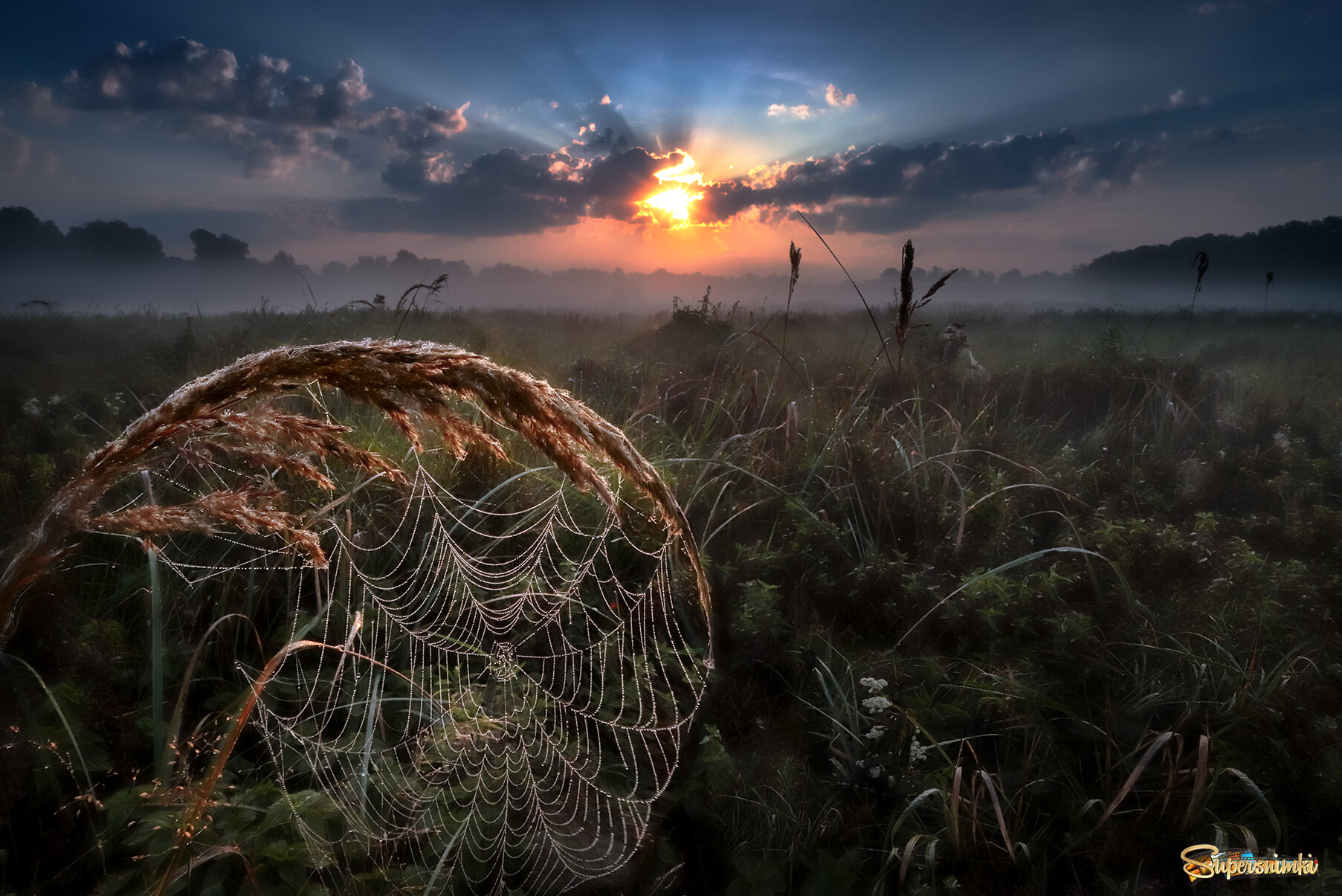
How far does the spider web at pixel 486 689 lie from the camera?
2.13m

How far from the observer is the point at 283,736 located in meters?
2.31

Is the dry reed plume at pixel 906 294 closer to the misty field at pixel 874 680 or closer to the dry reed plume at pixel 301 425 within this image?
the misty field at pixel 874 680

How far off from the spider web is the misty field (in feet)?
0.37

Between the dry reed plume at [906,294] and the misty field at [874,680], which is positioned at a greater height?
the dry reed plume at [906,294]

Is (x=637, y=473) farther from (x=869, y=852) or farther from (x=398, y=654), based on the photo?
(x=398, y=654)

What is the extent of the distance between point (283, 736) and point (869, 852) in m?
1.95

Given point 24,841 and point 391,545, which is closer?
point 24,841

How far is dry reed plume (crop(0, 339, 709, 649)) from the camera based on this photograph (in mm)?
1062

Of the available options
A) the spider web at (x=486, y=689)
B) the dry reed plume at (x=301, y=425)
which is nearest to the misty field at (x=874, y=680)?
the spider web at (x=486, y=689)

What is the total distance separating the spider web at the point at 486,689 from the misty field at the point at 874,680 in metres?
0.11

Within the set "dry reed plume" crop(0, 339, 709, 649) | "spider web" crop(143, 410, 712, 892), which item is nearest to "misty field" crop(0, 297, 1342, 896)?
"spider web" crop(143, 410, 712, 892)

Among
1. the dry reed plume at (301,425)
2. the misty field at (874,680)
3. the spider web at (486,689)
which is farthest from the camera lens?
the spider web at (486,689)

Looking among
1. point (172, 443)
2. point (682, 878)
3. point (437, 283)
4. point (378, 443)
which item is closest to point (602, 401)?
point (437, 283)

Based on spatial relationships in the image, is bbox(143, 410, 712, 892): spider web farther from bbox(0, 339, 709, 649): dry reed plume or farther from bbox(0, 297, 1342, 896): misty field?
bbox(0, 339, 709, 649): dry reed plume
